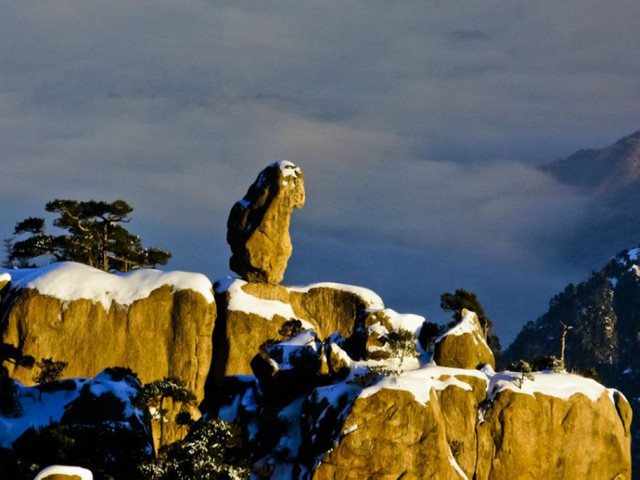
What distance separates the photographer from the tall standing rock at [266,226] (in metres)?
120

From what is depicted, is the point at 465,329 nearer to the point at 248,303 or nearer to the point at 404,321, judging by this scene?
the point at 404,321

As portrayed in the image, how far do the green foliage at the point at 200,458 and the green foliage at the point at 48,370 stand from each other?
19420mm

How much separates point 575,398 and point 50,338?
47601 millimetres

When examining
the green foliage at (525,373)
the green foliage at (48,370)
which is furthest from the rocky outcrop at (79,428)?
the green foliage at (525,373)

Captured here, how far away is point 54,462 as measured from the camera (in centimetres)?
8069

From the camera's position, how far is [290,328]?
114 meters

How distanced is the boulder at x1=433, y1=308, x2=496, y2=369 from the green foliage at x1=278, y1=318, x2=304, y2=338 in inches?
666

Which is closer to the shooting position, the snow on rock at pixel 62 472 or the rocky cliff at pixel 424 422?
the snow on rock at pixel 62 472

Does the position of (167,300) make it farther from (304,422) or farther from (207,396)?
(304,422)

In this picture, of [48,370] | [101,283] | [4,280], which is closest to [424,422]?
[48,370]

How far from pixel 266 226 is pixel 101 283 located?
59.7ft

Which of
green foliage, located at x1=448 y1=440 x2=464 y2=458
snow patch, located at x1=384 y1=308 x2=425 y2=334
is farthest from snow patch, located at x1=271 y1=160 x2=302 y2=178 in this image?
green foliage, located at x1=448 y1=440 x2=464 y2=458

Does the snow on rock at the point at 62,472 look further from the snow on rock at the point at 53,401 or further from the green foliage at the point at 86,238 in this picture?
the green foliage at the point at 86,238

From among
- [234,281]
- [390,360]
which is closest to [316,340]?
[390,360]
